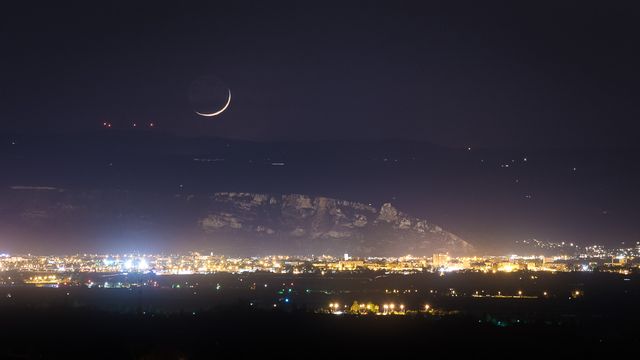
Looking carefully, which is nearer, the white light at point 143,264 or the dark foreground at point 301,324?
the dark foreground at point 301,324

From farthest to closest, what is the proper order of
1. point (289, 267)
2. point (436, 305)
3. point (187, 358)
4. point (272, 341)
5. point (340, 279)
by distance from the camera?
point (289, 267) → point (340, 279) → point (436, 305) → point (272, 341) → point (187, 358)

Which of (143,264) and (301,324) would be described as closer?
(301,324)

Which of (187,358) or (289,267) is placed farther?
(289,267)

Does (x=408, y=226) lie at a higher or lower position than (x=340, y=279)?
higher

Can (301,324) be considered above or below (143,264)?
below

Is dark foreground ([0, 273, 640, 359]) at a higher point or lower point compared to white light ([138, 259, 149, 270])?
lower

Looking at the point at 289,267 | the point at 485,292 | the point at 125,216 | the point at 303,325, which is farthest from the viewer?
the point at 125,216

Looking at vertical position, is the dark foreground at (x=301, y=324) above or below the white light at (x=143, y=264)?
below

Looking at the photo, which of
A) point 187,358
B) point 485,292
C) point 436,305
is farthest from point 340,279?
point 187,358

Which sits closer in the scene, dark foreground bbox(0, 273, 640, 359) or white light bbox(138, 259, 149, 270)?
dark foreground bbox(0, 273, 640, 359)

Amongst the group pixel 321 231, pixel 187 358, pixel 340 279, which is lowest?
pixel 187 358

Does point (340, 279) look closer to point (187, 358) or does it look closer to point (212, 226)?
point (212, 226)
